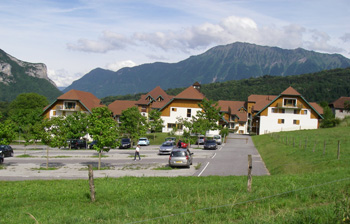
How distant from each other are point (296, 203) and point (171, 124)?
6217 cm

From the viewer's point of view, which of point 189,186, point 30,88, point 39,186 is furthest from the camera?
point 30,88

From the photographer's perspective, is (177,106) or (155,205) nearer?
(155,205)

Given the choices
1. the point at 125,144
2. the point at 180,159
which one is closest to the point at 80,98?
the point at 125,144

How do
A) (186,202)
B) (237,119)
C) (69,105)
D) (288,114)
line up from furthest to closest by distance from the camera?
1. (237,119)
2. (288,114)
3. (69,105)
4. (186,202)

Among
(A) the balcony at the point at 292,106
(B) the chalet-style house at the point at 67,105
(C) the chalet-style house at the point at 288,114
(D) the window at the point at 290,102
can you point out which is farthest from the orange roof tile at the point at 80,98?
(D) the window at the point at 290,102

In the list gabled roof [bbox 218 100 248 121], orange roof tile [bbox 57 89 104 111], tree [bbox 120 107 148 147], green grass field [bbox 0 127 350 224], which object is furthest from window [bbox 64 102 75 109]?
green grass field [bbox 0 127 350 224]

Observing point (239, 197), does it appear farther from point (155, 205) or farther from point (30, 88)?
point (30, 88)

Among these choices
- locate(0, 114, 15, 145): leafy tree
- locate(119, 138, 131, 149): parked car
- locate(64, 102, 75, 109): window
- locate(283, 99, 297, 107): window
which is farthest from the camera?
locate(283, 99, 297, 107): window

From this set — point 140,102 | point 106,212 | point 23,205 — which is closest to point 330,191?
point 106,212

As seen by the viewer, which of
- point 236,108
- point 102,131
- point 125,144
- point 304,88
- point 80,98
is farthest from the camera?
point 304,88

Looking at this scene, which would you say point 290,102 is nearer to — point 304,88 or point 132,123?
point 132,123

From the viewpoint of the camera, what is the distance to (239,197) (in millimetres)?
11359

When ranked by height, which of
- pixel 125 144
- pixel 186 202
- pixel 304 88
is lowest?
pixel 125 144

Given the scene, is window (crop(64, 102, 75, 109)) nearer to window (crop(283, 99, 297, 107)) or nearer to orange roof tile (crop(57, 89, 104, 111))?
orange roof tile (crop(57, 89, 104, 111))
